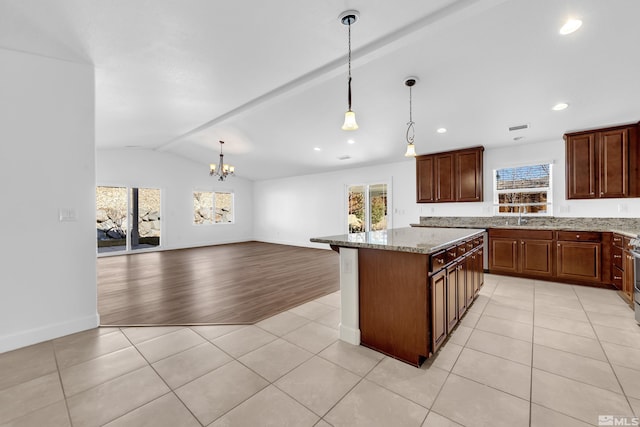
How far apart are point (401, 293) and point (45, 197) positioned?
11.0ft

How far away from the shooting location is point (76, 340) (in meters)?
2.47

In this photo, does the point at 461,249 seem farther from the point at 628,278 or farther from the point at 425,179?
the point at 425,179

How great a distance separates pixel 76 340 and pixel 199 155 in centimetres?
628

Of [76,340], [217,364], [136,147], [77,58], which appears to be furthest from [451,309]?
[136,147]

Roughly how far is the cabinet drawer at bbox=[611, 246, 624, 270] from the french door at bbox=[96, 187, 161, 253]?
9791 mm

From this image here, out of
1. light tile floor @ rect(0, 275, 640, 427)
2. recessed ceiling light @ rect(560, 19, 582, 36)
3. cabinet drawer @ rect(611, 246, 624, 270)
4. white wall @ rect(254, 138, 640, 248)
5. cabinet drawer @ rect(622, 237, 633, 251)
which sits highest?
recessed ceiling light @ rect(560, 19, 582, 36)

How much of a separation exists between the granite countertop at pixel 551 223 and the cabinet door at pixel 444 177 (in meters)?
0.51

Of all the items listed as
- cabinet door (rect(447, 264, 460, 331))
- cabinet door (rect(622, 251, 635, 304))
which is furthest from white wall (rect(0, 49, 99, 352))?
cabinet door (rect(622, 251, 635, 304))

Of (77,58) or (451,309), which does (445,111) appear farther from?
(77,58)

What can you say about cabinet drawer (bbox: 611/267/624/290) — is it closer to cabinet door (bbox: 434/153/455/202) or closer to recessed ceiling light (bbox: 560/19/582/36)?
cabinet door (bbox: 434/153/455/202)

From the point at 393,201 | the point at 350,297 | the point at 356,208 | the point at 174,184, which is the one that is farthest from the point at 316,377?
the point at 174,184

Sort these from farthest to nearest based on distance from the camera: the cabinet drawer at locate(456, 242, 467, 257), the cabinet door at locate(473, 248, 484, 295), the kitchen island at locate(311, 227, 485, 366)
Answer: the cabinet door at locate(473, 248, 484, 295) < the cabinet drawer at locate(456, 242, 467, 257) < the kitchen island at locate(311, 227, 485, 366)

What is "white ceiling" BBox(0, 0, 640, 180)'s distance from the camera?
2084mm

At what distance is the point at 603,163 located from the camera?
13.2 ft
